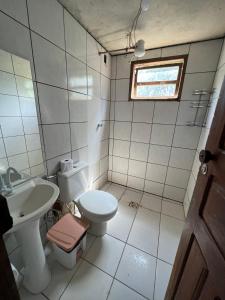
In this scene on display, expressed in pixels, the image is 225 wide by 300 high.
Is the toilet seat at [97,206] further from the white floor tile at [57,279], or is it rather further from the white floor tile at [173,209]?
the white floor tile at [173,209]

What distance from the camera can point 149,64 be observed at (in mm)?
1843

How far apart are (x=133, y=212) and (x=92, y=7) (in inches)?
88.4

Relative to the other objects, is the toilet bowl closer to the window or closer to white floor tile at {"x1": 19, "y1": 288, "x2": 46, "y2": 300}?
white floor tile at {"x1": 19, "y1": 288, "x2": 46, "y2": 300}

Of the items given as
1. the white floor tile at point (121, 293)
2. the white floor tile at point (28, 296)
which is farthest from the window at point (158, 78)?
the white floor tile at point (28, 296)

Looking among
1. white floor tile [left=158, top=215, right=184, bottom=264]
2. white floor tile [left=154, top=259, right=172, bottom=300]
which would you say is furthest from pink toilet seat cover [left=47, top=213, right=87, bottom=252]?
white floor tile [left=158, top=215, right=184, bottom=264]

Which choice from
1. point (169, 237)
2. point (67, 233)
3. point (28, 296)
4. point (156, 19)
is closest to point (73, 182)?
point (67, 233)

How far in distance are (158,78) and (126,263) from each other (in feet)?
7.22

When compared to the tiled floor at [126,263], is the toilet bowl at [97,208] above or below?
above

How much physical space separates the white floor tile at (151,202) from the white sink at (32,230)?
1427 millimetres

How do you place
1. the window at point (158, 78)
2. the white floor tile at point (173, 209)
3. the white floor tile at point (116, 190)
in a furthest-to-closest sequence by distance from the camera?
the white floor tile at point (116, 190) → the white floor tile at point (173, 209) → the window at point (158, 78)

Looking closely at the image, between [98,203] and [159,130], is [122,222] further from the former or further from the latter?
[159,130]

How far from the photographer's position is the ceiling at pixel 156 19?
107 cm

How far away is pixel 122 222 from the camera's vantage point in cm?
173

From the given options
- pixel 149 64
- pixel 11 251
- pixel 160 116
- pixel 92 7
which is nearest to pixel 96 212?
pixel 11 251
